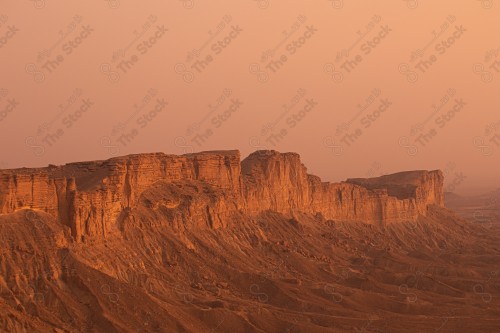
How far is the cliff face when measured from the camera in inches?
1861

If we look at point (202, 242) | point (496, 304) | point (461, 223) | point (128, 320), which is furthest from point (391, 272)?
point (461, 223)

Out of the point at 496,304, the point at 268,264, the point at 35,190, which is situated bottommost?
the point at 496,304

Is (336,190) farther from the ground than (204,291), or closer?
farther from the ground

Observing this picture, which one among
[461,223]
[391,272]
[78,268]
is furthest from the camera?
[461,223]

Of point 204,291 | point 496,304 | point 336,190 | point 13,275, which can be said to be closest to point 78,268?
point 13,275

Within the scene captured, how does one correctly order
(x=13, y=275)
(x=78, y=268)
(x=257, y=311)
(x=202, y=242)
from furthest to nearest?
(x=202, y=242) < (x=257, y=311) < (x=78, y=268) < (x=13, y=275)

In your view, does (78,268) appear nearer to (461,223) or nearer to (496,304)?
(496,304)

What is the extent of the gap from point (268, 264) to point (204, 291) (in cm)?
1125

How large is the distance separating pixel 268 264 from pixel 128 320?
20.9 metres

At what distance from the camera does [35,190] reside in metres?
46.1

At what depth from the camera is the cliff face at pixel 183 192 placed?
47.3 m

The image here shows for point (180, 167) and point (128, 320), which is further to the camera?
point (180, 167)

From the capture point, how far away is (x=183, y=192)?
61750 mm

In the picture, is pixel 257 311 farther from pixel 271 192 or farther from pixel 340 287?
pixel 271 192
